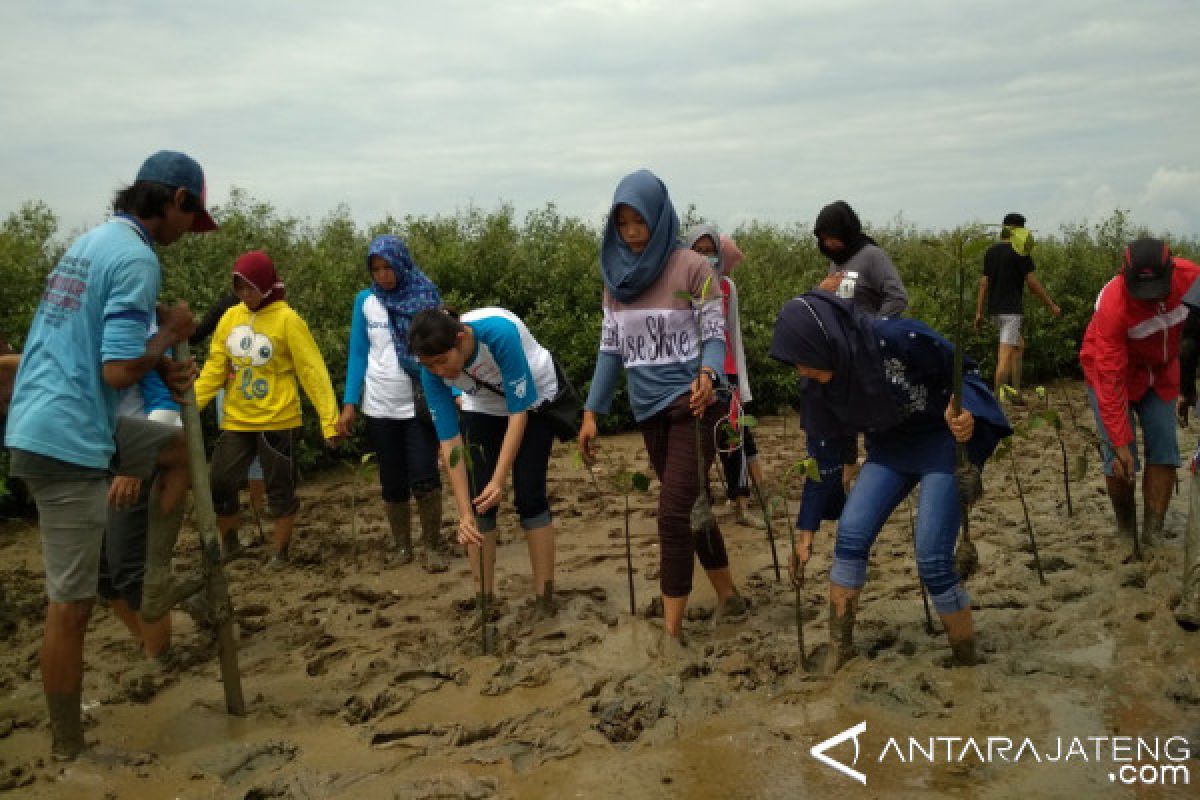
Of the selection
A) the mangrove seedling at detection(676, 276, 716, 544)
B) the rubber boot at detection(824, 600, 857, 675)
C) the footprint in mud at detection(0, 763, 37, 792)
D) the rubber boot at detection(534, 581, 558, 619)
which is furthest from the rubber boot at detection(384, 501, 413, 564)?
the rubber boot at detection(824, 600, 857, 675)

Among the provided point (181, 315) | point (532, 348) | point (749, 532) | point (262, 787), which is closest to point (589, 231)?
point (749, 532)

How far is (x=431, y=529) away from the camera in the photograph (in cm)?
635

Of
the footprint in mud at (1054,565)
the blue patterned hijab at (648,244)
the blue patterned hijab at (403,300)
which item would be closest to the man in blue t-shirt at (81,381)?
the blue patterned hijab at (648,244)

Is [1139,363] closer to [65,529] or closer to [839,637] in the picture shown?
[839,637]

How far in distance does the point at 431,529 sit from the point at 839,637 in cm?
296

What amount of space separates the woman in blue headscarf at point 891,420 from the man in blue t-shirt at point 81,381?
88.7 inches

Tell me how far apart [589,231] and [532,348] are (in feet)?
22.7

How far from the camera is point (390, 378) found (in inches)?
238

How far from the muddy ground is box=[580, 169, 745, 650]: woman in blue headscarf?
0.52 m

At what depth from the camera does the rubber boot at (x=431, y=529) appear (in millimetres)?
6150

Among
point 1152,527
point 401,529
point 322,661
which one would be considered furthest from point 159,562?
point 1152,527

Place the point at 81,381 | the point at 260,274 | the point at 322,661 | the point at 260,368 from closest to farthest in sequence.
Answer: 1. the point at 81,381
2. the point at 322,661
3. the point at 260,274
4. the point at 260,368

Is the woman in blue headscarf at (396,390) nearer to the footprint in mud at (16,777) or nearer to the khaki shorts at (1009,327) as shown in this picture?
the footprint in mud at (16,777)

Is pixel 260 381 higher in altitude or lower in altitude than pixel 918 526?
higher
